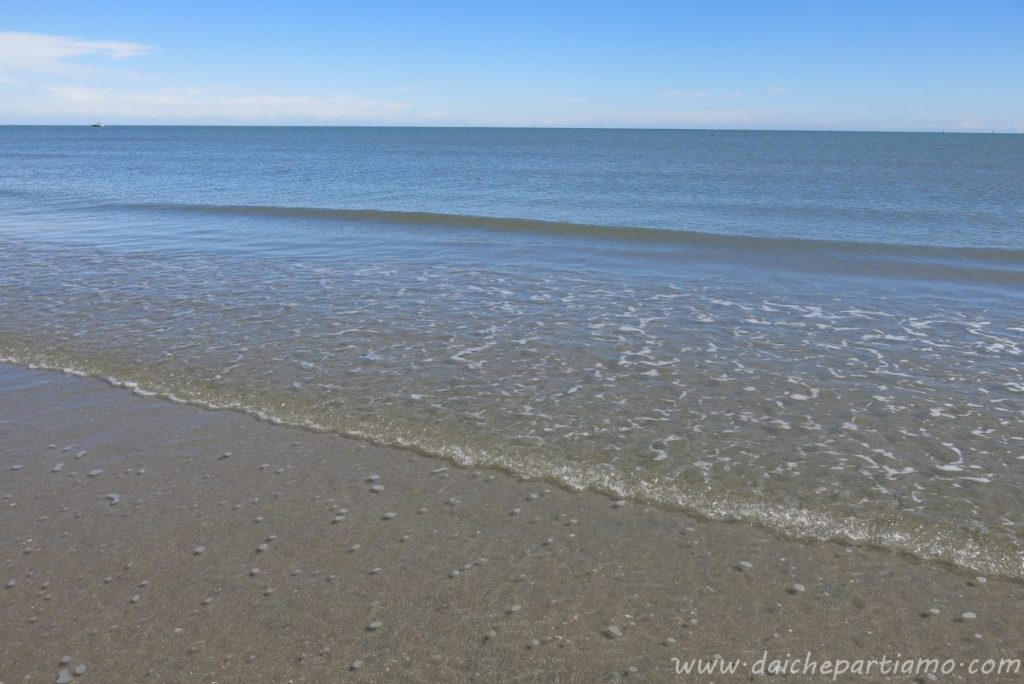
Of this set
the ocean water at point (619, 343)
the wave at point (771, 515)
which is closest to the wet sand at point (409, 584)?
the wave at point (771, 515)

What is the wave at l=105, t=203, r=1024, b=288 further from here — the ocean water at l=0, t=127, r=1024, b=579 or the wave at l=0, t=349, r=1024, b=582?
the wave at l=0, t=349, r=1024, b=582

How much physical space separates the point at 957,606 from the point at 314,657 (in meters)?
4.86

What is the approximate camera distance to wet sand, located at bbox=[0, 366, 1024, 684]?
16.6 feet

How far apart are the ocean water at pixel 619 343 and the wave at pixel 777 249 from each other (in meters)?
0.16

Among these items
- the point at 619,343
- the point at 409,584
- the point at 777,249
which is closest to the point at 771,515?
the point at 409,584

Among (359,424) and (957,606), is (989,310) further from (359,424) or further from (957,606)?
(359,424)

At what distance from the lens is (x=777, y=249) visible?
24.0 meters

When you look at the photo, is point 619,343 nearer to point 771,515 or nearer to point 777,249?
point 771,515

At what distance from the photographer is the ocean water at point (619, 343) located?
7851 mm

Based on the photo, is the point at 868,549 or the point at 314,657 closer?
the point at 314,657

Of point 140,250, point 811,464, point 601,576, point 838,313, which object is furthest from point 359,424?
point 140,250

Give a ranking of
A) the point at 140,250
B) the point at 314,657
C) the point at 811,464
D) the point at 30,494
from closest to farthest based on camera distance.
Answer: the point at 314,657 < the point at 30,494 < the point at 811,464 < the point at 140,250

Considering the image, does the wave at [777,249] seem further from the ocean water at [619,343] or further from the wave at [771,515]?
the wave at [771,515]

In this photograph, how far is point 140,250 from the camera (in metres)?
23.0
